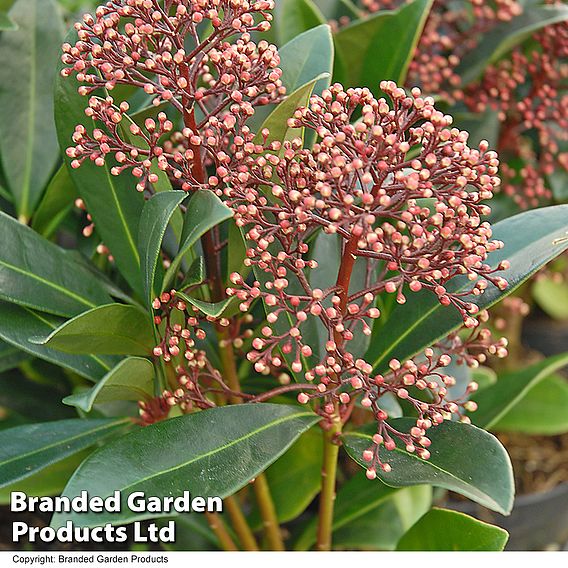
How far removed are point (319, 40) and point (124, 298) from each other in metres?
0.35

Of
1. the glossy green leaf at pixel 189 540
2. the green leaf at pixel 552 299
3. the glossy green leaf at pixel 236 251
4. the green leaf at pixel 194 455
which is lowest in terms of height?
the glossy green leaf at pixel 189 540

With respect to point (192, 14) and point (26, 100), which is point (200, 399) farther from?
point (26, 100)

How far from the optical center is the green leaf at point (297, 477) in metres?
1.01

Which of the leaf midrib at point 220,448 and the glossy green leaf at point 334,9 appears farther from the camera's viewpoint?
the glossy green leaf at point 334,9

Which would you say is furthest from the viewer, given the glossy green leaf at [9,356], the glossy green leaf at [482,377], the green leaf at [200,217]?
the glossy green leaf at [482,377]

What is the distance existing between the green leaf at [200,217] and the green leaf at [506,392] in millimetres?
507

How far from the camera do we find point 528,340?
2.00 m

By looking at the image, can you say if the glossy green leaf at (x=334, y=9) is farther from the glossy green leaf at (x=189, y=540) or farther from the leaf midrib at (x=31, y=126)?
the glossy green leaf at (x=189, y=540)

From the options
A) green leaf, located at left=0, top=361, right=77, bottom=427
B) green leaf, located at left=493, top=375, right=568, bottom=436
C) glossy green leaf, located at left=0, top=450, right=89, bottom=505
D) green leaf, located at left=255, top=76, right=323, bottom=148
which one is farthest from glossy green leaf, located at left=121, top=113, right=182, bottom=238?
green leaf, located at left=493, top=375, right=568, bottom=436

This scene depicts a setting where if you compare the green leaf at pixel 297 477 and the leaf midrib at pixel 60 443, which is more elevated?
the leaf midrib at pixel 60 443

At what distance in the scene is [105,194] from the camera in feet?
2.63

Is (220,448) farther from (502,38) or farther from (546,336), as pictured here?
(546,336)

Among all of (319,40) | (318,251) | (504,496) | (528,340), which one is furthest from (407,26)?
(528,340)

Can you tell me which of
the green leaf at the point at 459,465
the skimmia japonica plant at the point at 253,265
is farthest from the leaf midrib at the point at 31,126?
the green leaf at the point at 459,465
